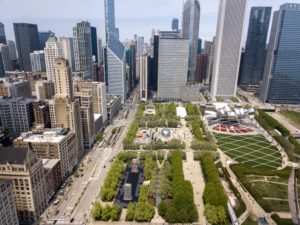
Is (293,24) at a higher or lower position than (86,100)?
higher

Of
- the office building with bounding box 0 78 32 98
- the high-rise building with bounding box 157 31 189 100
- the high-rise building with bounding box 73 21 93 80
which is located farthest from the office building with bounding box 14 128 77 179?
the high-rise building with bounding box 157 31 189 100

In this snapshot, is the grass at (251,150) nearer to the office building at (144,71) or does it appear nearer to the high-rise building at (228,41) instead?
the high-rise building at (228,41)

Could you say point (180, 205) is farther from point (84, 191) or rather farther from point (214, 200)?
point (84, 191)

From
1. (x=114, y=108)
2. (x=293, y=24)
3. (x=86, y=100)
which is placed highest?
(x=293, y=24)

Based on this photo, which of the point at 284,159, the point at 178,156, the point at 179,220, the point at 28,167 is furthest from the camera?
the point at 284,159

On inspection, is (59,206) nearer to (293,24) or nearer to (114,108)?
(114,108)

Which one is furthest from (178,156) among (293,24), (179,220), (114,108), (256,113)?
(293,24)

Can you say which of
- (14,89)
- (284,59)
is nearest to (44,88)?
(14,89)

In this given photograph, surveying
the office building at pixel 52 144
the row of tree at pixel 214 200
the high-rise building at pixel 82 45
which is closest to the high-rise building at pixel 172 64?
the high-rise building at pixel 82 45

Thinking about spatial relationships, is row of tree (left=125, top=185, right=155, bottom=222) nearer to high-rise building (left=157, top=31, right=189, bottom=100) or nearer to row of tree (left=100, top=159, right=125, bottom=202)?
row of tree (left=100, top=159, right=125, bottom=202)
